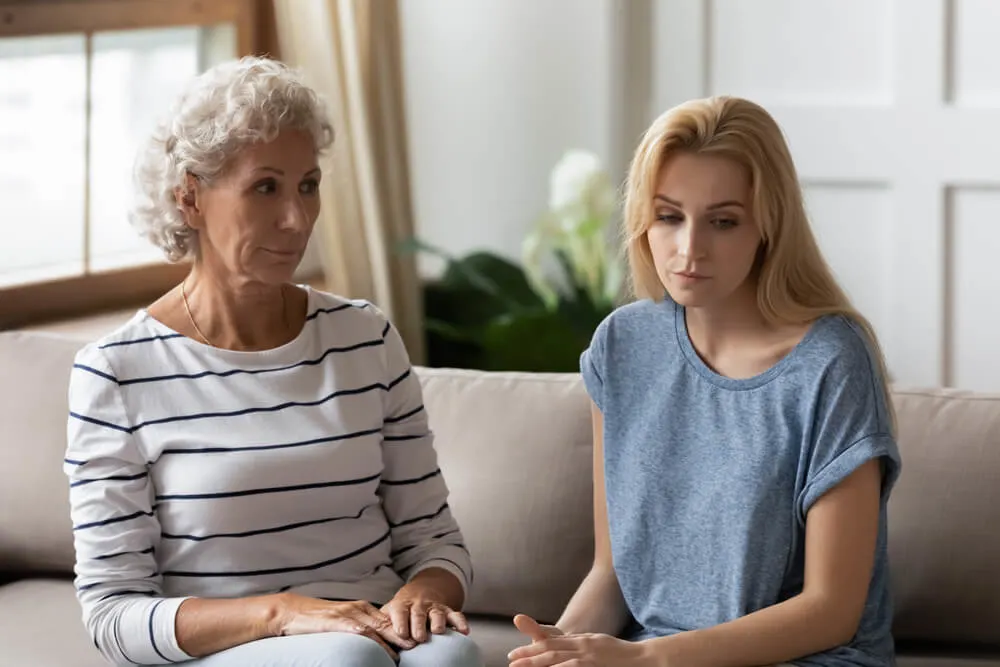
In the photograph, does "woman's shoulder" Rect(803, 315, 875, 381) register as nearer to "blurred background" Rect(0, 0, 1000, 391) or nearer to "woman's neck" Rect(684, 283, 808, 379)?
"woman's neck" Rect(684, 283, 808, 379)

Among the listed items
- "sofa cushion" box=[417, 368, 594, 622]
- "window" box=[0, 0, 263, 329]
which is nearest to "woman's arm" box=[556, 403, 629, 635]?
"sofa cushion" box=[417, 368, 594, 622]

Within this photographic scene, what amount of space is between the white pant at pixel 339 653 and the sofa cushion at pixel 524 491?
446mm

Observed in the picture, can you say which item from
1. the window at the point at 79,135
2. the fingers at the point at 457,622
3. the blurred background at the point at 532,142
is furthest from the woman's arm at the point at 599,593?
the blurred background at the point at 532,142

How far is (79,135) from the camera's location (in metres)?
3.00

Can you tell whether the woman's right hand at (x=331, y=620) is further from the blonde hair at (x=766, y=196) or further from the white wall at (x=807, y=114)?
the white wall at (x=807, y=114)

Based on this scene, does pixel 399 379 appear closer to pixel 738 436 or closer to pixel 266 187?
pixel 266 187

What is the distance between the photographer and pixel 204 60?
3367 millimetres

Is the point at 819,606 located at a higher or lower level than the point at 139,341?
lower

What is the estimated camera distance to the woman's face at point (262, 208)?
1.72 meters

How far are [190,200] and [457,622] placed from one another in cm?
62

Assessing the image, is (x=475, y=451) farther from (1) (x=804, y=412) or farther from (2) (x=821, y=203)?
(2) (x=821, y=203)

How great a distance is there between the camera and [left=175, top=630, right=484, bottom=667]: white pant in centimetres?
154

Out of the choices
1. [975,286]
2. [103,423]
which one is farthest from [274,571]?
[975,286]

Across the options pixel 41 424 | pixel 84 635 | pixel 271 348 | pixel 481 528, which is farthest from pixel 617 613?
pixel 41 424
